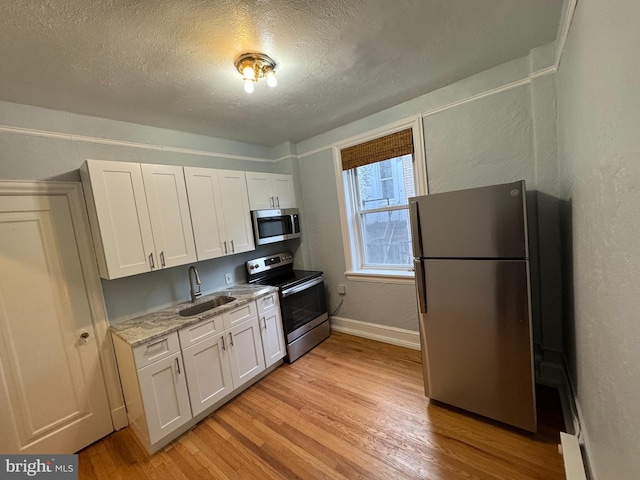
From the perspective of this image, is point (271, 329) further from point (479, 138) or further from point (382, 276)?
point (479, 138)

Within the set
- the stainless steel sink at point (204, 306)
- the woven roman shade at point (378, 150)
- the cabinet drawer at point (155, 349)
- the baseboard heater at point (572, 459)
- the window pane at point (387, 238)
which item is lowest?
the baseboard heater at point (572, 459)

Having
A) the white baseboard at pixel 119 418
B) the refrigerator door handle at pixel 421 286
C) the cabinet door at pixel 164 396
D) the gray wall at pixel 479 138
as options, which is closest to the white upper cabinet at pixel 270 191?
the gray wall at pixel 479 138

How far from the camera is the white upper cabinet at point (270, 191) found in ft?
9.65

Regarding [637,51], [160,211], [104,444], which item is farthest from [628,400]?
[104,444]

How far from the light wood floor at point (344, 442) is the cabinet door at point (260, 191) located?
193 cm

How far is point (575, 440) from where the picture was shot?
4.56 feet

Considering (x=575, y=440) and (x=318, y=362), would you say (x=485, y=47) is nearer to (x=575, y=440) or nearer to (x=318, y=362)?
(x=575, y=440)

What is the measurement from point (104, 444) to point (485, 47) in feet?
13.5

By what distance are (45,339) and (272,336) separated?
1731mm

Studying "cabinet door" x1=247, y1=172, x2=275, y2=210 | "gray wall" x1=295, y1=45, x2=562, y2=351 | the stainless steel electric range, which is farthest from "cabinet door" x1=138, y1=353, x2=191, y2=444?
"gray wall" x1=295, y1=45, x2=562, y2=351

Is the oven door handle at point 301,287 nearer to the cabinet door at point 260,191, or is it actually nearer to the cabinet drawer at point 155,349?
the cabinet door at point 260,191

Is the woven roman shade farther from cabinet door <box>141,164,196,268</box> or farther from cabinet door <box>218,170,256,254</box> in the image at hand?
cabinet door <box>141,164,196,268</box>

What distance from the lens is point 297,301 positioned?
297cm

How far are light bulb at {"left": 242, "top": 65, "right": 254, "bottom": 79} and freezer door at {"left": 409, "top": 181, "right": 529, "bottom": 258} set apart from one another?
1.41m
